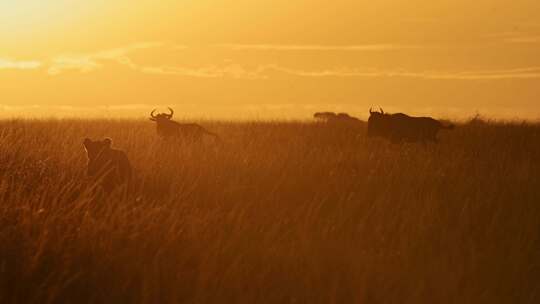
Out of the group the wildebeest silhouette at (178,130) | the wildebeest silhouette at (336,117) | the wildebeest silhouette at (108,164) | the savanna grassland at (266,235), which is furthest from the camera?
the wildebeest silhouette at (336,117)

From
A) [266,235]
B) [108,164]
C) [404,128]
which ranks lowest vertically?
[266,235]

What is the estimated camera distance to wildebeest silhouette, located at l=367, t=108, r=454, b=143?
1467cm

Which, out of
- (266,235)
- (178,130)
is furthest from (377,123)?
(266,235)

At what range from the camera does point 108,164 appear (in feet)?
25.6

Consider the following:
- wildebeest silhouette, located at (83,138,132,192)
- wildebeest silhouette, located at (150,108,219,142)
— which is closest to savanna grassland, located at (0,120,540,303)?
wildebeest silhouette, located at (83,138,132,192)

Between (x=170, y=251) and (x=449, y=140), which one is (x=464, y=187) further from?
(x=449, y=140)

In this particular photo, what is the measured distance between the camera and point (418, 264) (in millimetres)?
5152

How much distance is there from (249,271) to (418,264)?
Result: 1216 mm

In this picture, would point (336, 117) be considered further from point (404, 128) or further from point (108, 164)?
point (108, 164)

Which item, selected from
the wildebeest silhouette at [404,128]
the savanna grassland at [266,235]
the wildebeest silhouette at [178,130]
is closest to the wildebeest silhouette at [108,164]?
the savanna grassland at [266,235]

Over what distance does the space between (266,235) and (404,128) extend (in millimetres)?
9874

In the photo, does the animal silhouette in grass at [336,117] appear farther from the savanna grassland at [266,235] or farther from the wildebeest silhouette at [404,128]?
the savanna grassland at [266,235]

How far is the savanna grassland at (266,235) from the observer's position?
4305mm

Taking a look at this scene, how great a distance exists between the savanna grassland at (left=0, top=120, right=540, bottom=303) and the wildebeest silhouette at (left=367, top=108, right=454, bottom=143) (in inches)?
193
